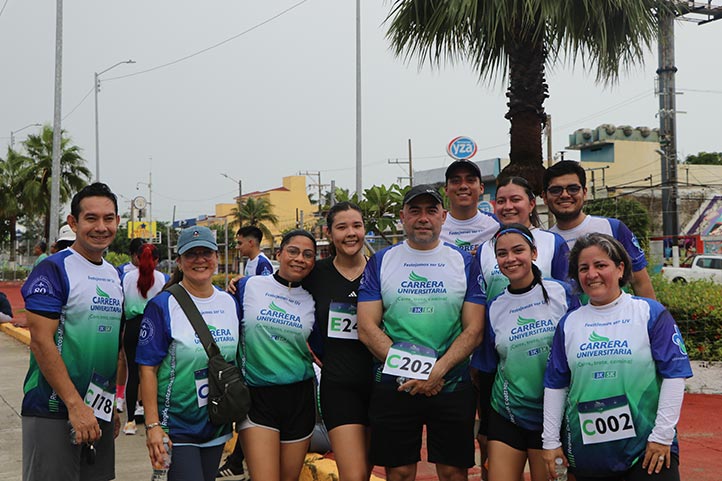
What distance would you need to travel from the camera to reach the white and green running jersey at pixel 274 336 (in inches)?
171

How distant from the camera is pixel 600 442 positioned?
345 cm

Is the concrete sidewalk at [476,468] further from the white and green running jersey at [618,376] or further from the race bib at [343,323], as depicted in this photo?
the white and green running jersey at [618,376]

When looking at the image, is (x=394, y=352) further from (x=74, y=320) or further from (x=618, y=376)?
(x=74, y=320)

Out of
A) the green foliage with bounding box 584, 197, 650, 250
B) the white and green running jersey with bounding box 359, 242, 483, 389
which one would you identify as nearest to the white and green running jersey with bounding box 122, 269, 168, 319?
the white and green running jersey with bounding box 359, 242, 483, 389

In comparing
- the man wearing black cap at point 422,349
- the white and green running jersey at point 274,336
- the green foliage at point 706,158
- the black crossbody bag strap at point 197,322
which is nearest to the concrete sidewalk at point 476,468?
the man wearing black cap at point 422,349

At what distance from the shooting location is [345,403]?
434 centimetres

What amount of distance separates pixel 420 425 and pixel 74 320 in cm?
196

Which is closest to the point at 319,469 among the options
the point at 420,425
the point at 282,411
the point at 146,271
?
the point at 282,411

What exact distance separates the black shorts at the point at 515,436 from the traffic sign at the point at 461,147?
8.88m

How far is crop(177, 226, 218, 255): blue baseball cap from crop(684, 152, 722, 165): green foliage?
6401 centimetres

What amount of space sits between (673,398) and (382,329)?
158 centimetres

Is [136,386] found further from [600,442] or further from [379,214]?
[379,214]

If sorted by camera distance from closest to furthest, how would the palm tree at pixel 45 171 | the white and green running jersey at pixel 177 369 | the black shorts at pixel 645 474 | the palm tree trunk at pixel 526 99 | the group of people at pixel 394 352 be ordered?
the black shorts at pixel 645 474 < the group of people at pixel 394 352 < the white and green running jersey at pixel 177 369 < the palm tree trunk at pixel 526 99 < the palm tree at pixel 45 171

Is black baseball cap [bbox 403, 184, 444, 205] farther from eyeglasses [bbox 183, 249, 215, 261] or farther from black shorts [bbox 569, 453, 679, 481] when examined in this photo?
black shorts [bbox 569, 453, 679, 481]
